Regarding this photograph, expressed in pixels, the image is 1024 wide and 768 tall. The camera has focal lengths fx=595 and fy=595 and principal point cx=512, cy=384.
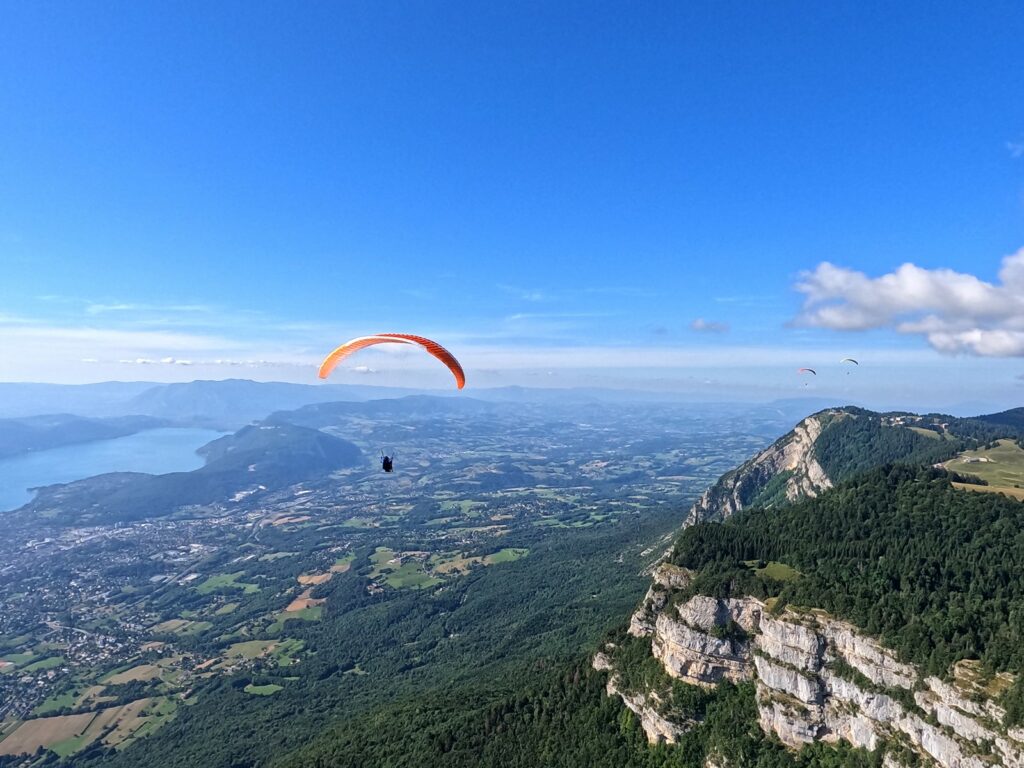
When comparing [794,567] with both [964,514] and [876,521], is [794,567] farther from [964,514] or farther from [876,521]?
[964,514]

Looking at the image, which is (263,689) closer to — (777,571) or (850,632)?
(777,571)

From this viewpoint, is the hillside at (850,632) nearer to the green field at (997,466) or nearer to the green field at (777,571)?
the green field at (777,571)

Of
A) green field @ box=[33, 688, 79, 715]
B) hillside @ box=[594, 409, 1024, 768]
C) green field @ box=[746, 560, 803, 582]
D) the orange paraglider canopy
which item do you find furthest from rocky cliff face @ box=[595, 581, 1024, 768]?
green field @ box=[33, 688, 79, 715]

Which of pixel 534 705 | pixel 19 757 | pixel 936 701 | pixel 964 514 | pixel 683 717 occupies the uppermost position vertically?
pixel 964 514

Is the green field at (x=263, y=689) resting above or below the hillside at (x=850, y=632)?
below

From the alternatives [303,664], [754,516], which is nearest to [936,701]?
[754,516]

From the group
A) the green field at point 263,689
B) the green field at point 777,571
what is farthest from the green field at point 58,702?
the green field at point 777,571
